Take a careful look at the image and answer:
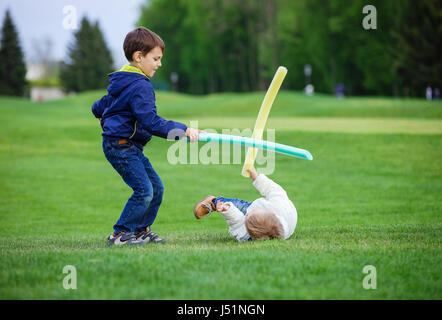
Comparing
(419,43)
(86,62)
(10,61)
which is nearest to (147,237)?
(419,43)

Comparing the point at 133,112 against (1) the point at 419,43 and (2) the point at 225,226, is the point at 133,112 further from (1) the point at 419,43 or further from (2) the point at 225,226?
(1) the point at 419,43

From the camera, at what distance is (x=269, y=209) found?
5.79 meters

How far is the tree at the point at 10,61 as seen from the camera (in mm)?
64875

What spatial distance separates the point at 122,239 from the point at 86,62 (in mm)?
76175

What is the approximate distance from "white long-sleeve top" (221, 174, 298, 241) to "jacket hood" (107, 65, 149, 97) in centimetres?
172

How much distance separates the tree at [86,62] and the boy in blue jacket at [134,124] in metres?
74.7

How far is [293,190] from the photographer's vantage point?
13.0 metres

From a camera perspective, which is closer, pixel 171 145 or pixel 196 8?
pixel 171 145

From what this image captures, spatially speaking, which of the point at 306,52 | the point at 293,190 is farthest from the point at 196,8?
the point at 293,190

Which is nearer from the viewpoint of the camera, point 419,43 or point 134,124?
point 134,124

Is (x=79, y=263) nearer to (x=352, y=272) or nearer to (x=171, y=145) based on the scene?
(x=352, y=272)

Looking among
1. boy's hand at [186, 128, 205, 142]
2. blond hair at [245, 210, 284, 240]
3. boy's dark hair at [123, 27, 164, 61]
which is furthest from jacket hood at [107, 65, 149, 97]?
blond hair at [245, 210, 284, 240]

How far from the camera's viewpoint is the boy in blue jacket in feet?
18.1
